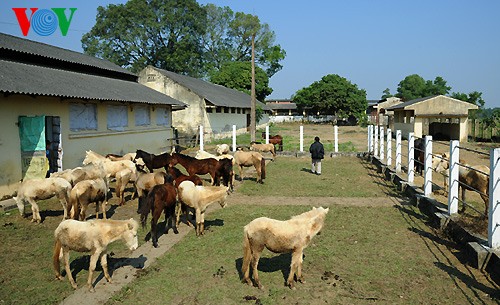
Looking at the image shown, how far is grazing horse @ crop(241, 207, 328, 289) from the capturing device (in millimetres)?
5789

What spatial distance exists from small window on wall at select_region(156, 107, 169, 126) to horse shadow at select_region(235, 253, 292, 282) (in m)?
17.0

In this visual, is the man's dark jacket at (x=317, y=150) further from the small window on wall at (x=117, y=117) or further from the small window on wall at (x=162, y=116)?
the small window on wall at (x=162, y=116)

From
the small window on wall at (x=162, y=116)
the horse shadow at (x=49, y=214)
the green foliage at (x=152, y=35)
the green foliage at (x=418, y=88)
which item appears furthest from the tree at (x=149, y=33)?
the green foliage at (x=418, y=88)

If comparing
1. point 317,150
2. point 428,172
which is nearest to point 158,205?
point 428,172

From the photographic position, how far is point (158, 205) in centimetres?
816

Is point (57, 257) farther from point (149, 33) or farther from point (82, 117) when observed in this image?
point (149, 33)

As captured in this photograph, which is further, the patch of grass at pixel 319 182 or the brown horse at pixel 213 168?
the patch of grass at pixel 319 182

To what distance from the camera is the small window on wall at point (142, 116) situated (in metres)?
20.2

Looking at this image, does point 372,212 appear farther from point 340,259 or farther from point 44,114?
point 44,114

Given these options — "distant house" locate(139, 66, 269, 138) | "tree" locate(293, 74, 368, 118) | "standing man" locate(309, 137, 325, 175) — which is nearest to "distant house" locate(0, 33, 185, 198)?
"distant house" locate(139, 66, 269, 138)

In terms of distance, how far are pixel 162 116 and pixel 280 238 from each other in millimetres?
18975

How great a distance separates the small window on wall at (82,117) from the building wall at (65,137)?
7.8 inches

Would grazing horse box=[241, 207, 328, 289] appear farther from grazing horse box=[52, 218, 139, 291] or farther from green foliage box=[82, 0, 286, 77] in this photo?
green foliage box=[82, 0, 286, 77]

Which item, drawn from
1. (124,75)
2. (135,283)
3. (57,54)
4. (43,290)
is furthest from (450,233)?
(124,75)
